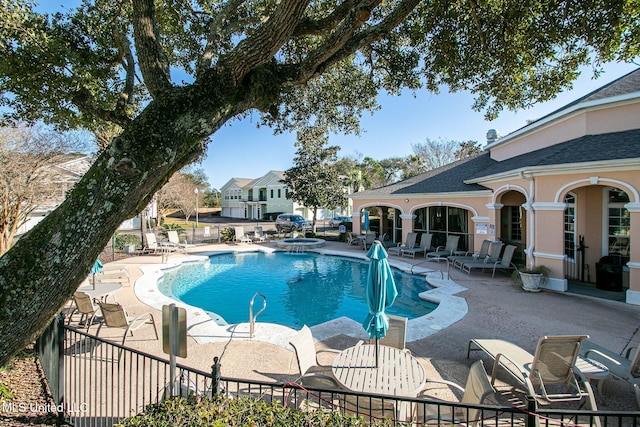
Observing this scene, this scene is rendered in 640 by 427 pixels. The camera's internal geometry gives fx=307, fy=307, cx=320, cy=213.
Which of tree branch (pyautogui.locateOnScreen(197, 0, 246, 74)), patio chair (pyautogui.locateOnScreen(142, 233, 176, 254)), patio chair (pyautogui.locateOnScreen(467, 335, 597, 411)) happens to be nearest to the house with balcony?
patio chair (pyautogui.locateOnScreen(142, 233, 176, 254))

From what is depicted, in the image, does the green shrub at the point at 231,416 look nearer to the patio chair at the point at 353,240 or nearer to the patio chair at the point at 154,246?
the patio chair at the point at 154,246

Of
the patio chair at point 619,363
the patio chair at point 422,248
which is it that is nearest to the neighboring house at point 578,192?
the patio chair at point 422,248

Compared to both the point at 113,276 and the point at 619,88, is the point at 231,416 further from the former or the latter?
the point at 619,88

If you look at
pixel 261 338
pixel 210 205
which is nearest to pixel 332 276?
pixel 261 338

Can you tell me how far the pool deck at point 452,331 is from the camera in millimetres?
5562

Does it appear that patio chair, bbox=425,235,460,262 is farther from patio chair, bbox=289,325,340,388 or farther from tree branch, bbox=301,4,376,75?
tree branch, bbox=301,4,376,75

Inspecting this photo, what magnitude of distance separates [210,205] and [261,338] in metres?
62.9

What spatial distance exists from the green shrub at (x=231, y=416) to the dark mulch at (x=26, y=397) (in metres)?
2.79

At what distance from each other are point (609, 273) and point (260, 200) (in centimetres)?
4594

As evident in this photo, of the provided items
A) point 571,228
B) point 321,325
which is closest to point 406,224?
point 571,228

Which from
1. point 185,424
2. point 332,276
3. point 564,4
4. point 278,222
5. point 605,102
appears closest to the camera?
point 185,424

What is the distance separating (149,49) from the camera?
169 inches

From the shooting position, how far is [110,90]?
768cm

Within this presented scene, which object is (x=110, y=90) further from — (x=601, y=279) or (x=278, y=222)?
(x=278, y=222)
